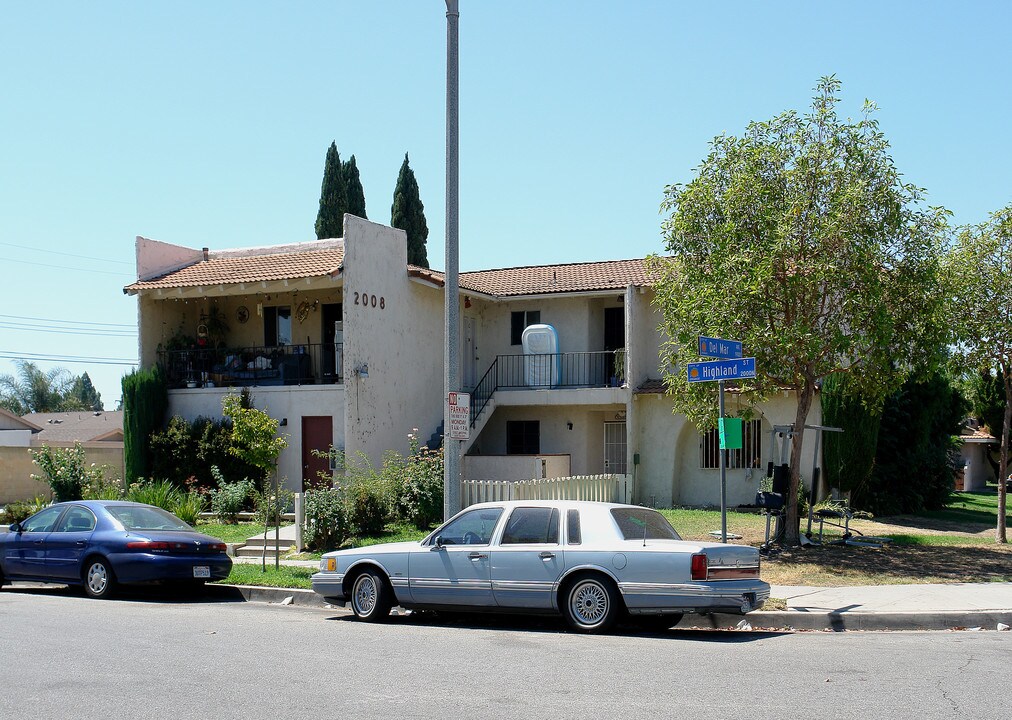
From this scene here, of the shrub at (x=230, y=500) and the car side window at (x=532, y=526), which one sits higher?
the car side window at (x=532, y=526)

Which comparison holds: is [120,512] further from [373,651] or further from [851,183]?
[851,183]

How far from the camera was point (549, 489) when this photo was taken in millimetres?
20266

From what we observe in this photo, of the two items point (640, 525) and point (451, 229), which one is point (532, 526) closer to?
point (640, 525)

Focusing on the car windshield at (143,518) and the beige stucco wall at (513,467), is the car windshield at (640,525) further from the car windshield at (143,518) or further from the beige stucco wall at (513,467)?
the beige stucco wall at (513,467)

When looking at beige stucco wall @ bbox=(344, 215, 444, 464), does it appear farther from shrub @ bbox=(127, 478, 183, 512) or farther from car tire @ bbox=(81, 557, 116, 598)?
car tire @ bbox=(81, 557, 116, 598)

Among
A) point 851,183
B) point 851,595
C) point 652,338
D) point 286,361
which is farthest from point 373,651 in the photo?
point 652,338

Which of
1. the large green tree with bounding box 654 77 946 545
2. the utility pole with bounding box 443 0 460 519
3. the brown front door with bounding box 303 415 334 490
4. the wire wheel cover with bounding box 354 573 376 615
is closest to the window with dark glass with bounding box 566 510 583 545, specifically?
the wire wheel cover with bounding box 354 573 376 615

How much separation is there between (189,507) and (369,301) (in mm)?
5994

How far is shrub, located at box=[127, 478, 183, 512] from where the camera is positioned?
2202 centimetres

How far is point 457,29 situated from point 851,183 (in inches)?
249

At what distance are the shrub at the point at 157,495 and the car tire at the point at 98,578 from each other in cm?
793

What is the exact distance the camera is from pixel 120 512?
47.8 ft

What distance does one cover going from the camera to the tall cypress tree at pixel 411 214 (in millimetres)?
39719

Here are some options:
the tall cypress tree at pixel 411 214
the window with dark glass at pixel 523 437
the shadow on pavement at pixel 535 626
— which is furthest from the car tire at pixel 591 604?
the tall cypress tree at pixel 411 214
